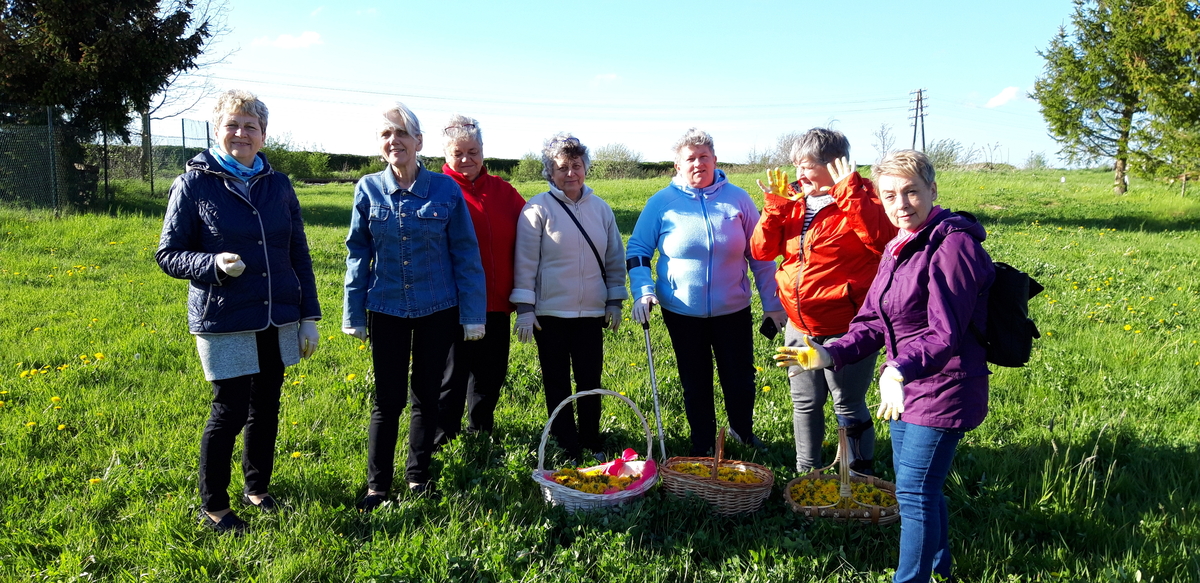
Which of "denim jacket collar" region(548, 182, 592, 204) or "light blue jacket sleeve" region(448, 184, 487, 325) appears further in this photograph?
"denim jacket collar" region(548, 182, 592, 204)

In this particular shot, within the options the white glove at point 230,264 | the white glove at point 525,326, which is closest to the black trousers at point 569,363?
the white glove at point 525,326

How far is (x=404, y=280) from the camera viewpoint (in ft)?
11.8

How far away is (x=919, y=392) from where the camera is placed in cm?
265

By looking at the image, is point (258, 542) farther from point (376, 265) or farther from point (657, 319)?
point (657, 319)

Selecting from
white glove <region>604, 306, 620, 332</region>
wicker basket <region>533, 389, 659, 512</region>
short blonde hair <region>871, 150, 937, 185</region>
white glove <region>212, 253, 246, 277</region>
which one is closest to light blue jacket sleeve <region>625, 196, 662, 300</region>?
white glove <region>604, 306, 620, 332</region>

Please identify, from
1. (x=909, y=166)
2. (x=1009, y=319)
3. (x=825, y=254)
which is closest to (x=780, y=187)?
(x=825, y=254)

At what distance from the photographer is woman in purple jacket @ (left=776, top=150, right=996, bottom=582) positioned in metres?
2.49

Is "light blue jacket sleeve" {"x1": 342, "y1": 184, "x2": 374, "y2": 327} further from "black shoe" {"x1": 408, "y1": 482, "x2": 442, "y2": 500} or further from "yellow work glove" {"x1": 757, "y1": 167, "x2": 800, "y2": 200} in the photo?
"yellow work glove" {"x1": 757, "y1": 167, "x2": 800, "y2": 200}

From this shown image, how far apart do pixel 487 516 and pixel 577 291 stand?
1289 millimetres

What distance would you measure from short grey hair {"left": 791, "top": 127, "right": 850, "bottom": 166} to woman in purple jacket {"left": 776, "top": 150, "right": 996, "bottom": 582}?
2.91ft

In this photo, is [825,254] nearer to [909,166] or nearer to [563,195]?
[909,166]

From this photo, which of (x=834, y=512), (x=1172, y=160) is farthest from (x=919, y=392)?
(x=1172, y=160)

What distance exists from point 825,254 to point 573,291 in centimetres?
134

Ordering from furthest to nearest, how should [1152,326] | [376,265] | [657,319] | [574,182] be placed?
[657,319], [1152,326], [574,182], [376,265]
